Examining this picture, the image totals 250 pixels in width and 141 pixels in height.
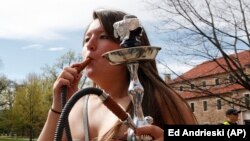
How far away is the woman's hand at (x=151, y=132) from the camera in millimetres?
755

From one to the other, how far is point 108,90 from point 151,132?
1.45ft

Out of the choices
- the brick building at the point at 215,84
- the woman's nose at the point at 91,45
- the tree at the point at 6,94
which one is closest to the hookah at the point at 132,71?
the woman's nose at the point at 91,45

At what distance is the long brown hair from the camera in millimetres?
1046

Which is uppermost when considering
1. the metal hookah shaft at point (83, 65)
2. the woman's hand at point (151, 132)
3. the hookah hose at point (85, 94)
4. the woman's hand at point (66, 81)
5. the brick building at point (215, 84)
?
the brick building at point (215, 84)

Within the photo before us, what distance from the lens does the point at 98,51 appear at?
1.10 meters

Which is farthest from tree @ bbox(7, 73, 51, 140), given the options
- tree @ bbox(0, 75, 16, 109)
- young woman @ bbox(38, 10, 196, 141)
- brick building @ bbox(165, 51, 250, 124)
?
young woman @ bbox(38, 10, 196, 141)

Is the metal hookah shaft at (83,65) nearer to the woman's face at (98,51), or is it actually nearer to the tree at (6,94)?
the woman's face at (98,51)

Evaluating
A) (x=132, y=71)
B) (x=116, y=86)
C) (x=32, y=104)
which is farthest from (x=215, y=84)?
(x=32, y=104)

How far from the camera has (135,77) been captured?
0.83 metres

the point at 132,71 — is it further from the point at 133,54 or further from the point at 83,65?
the point at 83,65

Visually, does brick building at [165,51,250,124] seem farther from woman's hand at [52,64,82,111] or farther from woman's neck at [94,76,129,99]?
woman's hand at [52,64,82,111]

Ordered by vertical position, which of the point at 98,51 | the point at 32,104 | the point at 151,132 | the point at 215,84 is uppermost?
the point at 32,104

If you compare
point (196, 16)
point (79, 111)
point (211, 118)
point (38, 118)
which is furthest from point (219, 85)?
point (211, 118)

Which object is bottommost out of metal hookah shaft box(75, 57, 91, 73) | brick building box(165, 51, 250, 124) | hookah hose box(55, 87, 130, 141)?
hookah hose box(55, 87, 130, 141)
